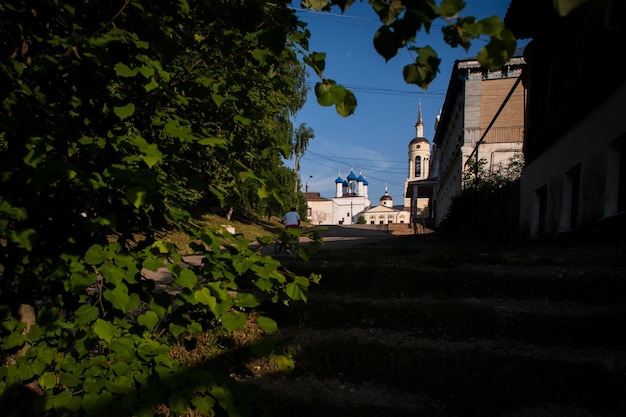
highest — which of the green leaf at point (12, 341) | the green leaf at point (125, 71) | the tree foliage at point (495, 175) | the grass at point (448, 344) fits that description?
the tree foliage at point (495, 175)

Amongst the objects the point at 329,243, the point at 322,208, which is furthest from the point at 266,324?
the point at 322,208

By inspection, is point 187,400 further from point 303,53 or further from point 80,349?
point 303,53

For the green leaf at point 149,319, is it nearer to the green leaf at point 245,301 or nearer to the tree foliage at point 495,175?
the green leaf at point 245,301

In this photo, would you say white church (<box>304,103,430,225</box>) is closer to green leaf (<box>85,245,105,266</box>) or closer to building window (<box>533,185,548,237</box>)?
building window (<box>533,185,548,237</box>)

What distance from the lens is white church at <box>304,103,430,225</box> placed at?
69.0 meters

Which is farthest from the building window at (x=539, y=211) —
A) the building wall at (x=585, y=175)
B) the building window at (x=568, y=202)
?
the building window at (x=568, y=202)

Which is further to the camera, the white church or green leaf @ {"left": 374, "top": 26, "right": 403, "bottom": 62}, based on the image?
the white church

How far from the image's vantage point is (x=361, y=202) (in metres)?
106

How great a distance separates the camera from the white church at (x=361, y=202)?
2717 inches

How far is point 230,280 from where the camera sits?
176 centimetres

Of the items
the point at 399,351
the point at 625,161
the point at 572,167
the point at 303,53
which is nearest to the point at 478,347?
the point at 399,351

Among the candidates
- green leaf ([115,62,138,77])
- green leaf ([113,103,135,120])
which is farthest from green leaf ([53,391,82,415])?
green leaf ([115,62,138,77])

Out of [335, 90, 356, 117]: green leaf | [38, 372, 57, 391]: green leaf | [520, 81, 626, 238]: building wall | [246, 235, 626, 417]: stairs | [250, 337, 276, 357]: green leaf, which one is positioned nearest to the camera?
A: [335, 90, 356, 117]: green leaf

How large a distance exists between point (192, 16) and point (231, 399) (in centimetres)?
189
